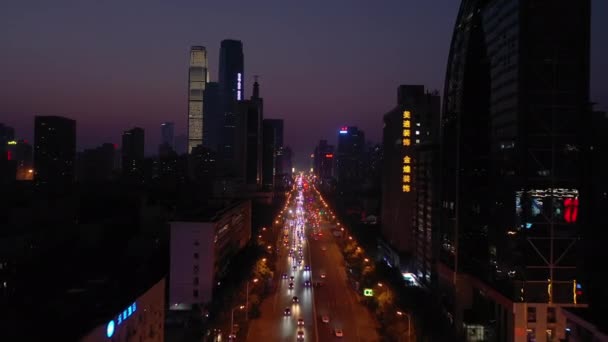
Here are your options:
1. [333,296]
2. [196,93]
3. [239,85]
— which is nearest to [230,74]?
[239,85]

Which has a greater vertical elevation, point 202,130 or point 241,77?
point 241,77

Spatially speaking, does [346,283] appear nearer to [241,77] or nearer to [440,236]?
[440,236]

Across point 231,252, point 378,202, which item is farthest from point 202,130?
point 231,252

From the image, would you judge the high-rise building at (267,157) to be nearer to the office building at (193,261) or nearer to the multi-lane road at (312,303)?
the multi-lane road at (312,303)

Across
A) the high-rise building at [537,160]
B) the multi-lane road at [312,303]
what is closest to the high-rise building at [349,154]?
the multi-lane road at [312,303]

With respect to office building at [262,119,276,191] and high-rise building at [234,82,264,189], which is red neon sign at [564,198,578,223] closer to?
high-rise building at [234,82,264,189]

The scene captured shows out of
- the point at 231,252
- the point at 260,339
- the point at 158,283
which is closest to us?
the point at 158,283
